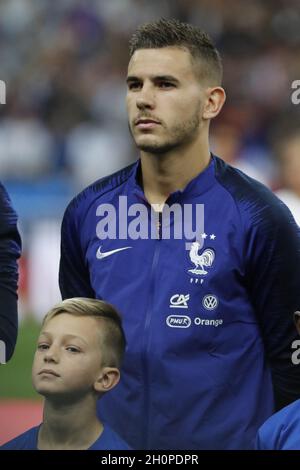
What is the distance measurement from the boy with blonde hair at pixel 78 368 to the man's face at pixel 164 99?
1.41ft

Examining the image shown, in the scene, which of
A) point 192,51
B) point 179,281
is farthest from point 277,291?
point 192,51

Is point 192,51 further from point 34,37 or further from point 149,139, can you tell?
point 34,37

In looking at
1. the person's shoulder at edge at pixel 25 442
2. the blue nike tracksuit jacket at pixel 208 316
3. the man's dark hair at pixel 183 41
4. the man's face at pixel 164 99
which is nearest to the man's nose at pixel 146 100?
the man's face at pixel 164 99

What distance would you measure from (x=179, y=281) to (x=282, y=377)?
0.35 meters

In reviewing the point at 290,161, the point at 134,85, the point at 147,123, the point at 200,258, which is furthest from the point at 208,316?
the point at 290,161

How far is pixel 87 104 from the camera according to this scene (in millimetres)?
4320

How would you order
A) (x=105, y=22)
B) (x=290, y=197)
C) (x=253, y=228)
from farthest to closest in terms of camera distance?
(x=105, y=22) < (x=290, y=197) < (x=253, y=228)

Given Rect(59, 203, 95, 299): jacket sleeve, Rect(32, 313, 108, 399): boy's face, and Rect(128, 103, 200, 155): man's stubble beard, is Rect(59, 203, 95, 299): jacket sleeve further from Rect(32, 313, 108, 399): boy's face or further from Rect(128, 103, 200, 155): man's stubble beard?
Rect(128, 103, 200, 155): man's stubble beard

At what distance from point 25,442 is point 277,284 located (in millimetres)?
766

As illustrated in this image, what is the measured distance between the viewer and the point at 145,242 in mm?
2232

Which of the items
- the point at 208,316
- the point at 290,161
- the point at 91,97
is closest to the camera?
the point at 208,316

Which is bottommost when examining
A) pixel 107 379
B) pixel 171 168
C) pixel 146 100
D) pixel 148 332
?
pixel 107 379

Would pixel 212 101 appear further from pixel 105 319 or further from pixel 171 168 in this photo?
pixel 105 319

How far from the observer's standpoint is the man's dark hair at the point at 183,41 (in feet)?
7.10
